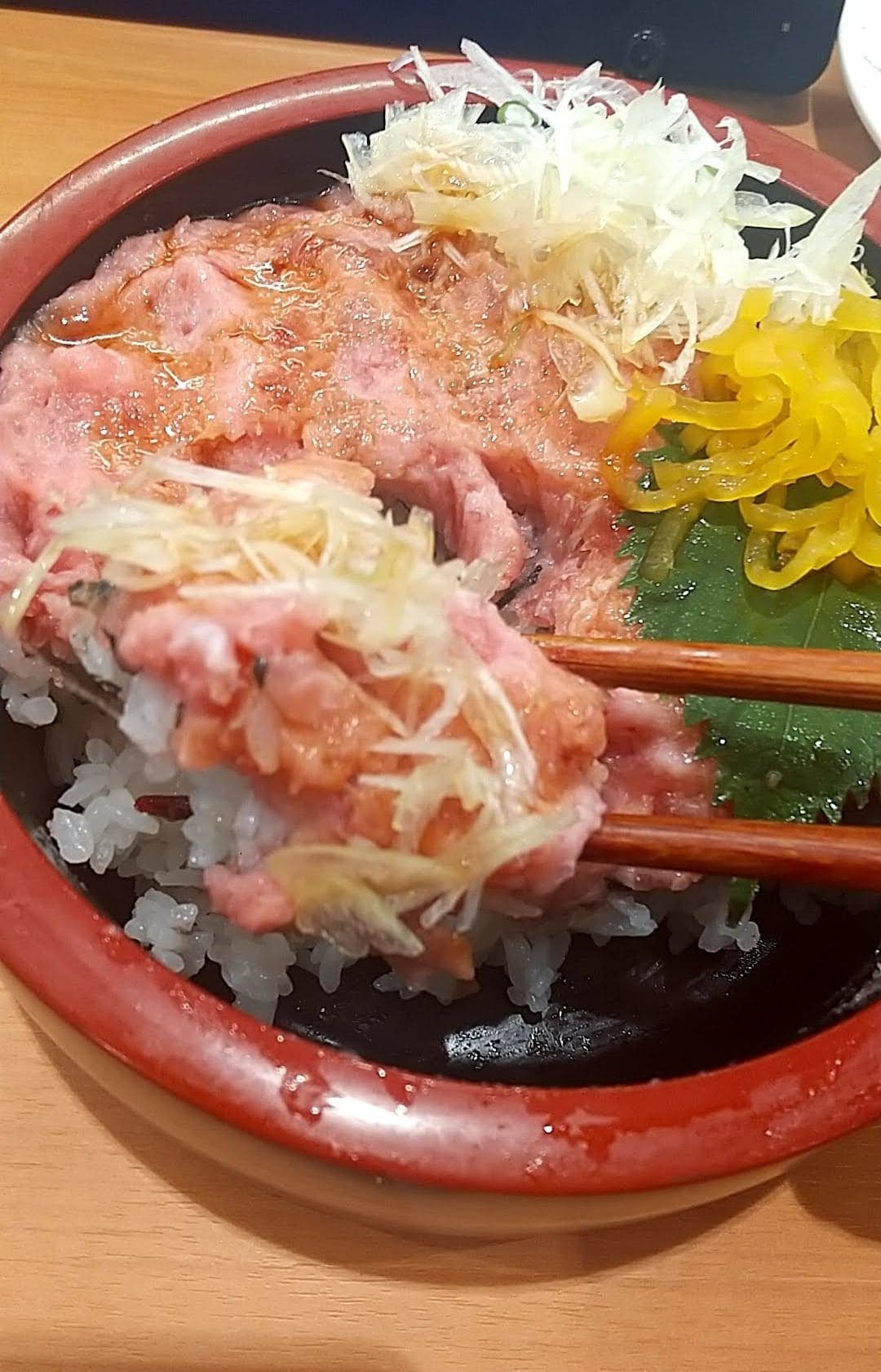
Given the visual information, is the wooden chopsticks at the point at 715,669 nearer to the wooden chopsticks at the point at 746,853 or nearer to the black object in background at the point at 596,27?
the wooden chopsticks at the point at 746,853

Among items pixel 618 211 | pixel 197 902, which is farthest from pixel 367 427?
pixel 197 902

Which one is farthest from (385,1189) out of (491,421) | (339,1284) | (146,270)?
(146,270)

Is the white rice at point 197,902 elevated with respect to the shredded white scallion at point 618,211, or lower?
lower

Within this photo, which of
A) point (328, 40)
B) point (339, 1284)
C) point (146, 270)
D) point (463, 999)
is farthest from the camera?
point (328, 40)

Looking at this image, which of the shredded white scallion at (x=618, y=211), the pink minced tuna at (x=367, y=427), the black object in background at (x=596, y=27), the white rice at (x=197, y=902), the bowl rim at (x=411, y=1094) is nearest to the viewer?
the bowl rim at (x=411, y=1094)

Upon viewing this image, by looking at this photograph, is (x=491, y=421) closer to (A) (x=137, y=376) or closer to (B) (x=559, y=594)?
(B) (x=559, y=594)

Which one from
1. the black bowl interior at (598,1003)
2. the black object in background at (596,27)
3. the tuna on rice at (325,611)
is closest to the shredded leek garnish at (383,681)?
the tuna on rice at (325,611)

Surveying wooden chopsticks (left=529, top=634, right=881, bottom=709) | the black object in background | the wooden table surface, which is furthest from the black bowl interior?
the black object in background
